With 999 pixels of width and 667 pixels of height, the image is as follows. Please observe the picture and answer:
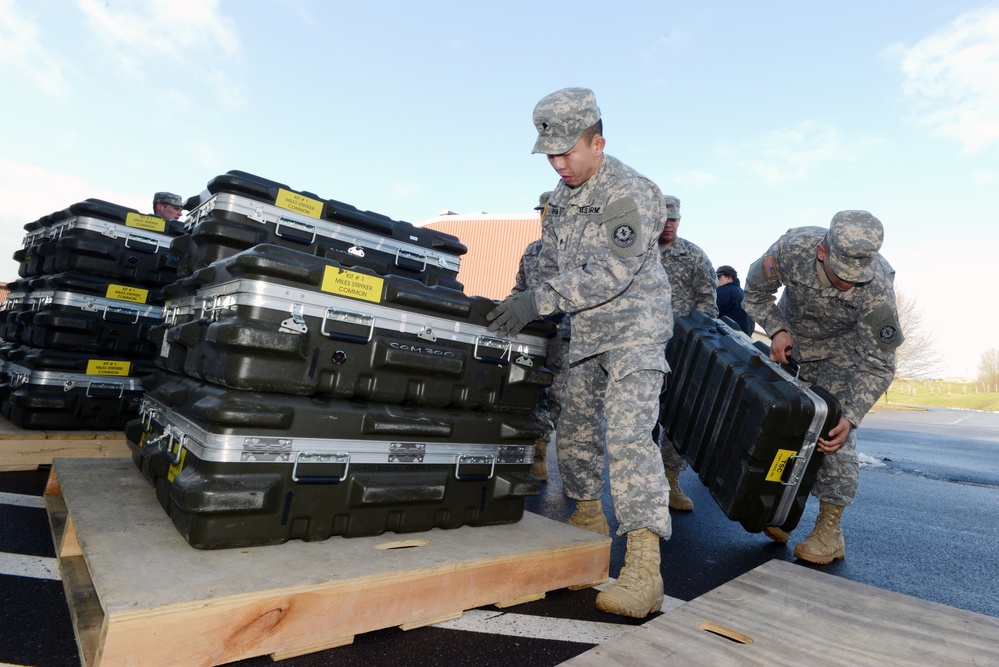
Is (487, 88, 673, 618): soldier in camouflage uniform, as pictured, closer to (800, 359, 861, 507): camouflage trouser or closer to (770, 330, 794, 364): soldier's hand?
(770, 330, 794, 364): soldier's hand

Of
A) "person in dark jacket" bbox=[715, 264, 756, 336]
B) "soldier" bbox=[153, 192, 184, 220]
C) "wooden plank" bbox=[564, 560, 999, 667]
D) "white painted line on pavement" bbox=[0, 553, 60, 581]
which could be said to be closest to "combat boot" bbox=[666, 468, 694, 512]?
"wooden plank" bbox=[564, 560, 999, 667]

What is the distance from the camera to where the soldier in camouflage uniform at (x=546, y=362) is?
3.96m

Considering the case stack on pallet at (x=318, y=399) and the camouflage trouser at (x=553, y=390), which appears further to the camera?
the camouflage trouser at (x=553, y=390)

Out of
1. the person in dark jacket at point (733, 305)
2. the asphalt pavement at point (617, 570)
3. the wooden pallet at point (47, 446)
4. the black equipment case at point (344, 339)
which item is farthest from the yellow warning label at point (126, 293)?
the person in dark jacket at point (733, 305)

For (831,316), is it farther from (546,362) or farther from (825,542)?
(546,362)

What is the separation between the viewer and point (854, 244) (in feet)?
9.86

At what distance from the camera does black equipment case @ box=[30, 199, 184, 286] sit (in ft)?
12.9

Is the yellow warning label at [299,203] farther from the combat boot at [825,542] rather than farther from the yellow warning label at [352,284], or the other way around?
the combat boot at [825,542]

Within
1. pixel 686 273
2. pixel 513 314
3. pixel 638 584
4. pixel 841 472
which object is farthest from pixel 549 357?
pixel 638 584

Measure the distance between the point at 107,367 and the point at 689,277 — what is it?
3915 mm

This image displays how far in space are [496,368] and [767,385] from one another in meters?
1.37

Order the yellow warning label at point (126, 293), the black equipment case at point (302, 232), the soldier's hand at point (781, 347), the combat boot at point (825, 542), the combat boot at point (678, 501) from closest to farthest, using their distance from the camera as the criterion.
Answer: the black equipment case at point (302, 232), the combat boot at point (825, 542), the soldier's hand at point (781, 347), the yellow warning label at point (126, 293), the combat boot at point (678, 501)

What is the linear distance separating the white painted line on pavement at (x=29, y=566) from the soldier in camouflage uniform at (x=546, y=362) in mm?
2342

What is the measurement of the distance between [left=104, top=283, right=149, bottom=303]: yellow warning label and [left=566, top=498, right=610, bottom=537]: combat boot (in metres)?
3.17
